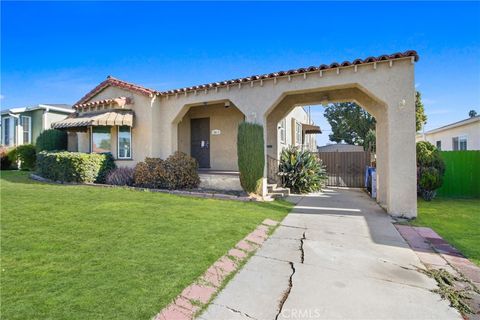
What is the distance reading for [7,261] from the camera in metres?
3.83

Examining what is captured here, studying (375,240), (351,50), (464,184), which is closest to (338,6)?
(351,50)

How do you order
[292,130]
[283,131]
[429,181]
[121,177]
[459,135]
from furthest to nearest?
[459,135]
[292,130]
[283,131]
[121,177]
[429,181]

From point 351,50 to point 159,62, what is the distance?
10556 millimetres

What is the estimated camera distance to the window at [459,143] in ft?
55.8

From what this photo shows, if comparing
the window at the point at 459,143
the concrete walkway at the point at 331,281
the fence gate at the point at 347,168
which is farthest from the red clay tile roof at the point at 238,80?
the window at the point at 459,143

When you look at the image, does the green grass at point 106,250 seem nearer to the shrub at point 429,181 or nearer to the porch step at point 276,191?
the porch step at point 276,191

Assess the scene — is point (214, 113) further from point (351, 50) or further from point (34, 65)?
point (34, 65)

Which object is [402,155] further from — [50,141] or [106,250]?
[50,141]

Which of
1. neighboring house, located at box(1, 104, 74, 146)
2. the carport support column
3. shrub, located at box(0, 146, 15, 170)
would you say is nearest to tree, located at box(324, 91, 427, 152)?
the carport support column

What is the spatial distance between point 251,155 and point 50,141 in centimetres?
1302

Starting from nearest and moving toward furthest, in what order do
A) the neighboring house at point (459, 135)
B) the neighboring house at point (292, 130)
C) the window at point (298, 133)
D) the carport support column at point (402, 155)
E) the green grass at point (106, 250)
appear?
the green grass at point (106, 250), the carport support column at point (402, 155), the neighboring house at point (292, 130), the neighboring house at point (459, 135), the window at point (298, 133)

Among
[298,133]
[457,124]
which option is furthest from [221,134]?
[457,124]

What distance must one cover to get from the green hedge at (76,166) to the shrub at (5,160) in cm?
723

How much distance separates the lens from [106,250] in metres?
4.35
